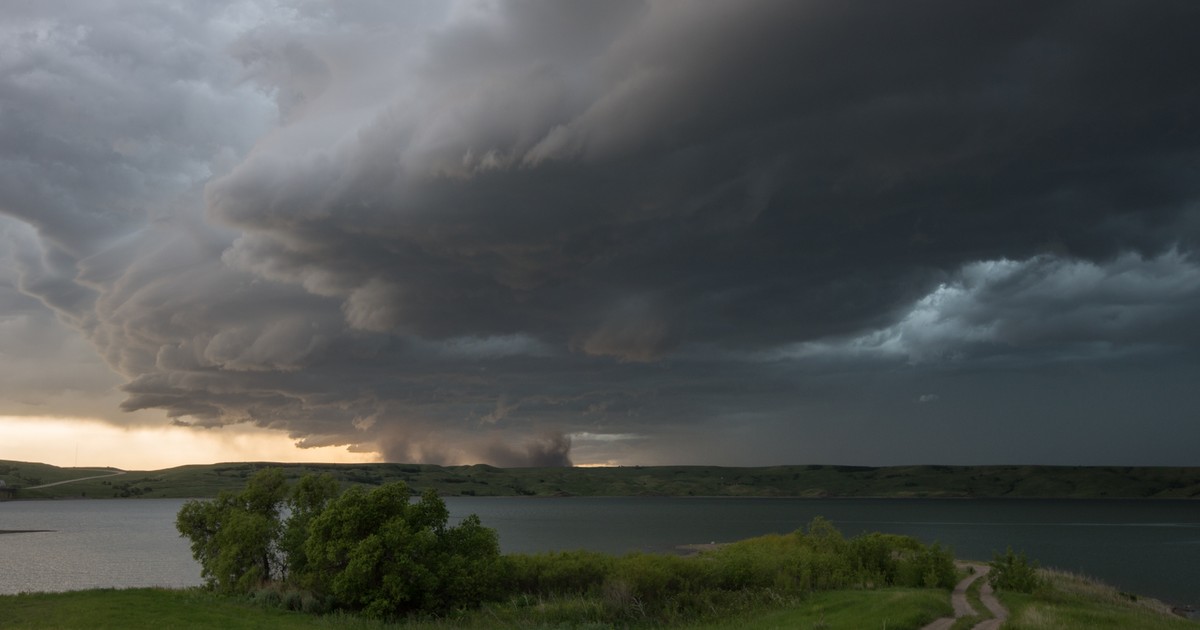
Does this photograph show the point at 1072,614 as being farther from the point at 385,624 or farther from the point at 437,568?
the point at 385,624

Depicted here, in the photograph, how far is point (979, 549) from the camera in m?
131

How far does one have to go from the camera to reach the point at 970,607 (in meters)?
49.5

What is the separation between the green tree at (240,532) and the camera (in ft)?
189

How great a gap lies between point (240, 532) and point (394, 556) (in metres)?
13.8

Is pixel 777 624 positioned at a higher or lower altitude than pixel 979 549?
higher

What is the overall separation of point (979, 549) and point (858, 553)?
7885cm

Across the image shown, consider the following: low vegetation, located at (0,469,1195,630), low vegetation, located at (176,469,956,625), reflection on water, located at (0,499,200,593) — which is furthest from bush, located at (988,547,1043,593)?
reflection on water, located at (0,499,200,593)

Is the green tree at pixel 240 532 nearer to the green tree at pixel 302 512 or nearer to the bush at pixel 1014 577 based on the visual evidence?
the green tree at pixel 302 512

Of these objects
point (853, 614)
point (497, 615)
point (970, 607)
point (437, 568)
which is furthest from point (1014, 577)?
point (437, 568)

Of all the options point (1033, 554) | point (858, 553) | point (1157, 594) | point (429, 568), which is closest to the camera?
point (429, 568)

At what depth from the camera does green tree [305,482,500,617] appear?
170 feet

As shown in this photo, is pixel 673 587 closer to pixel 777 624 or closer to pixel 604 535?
pixel 777 624

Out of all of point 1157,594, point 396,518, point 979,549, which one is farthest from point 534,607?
point 979,549

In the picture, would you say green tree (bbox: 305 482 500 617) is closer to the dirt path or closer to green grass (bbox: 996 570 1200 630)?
the dirt path
